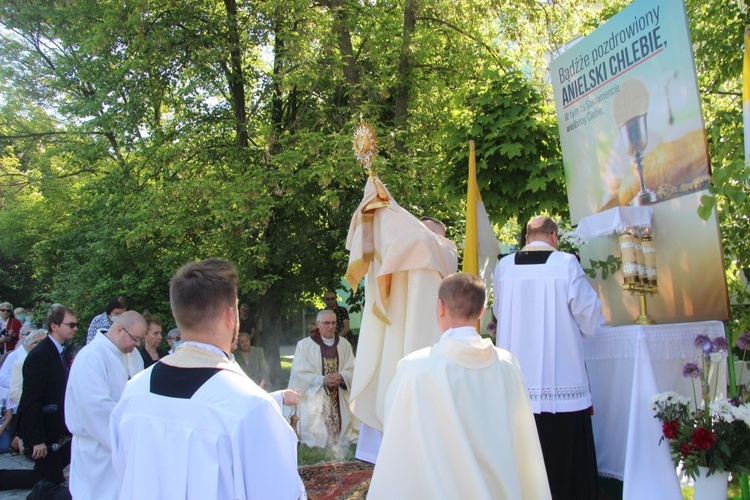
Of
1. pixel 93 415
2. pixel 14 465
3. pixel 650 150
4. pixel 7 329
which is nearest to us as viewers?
pixel 93 415

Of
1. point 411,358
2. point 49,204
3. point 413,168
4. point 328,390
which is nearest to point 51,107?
point 49,204

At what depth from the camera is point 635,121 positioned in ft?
19.3

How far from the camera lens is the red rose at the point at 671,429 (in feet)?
14.4

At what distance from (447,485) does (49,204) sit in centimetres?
1769

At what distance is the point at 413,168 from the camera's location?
10336 millimetres

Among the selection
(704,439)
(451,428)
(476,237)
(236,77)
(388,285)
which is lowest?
(704,439)

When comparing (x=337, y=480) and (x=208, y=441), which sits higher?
(x=208, y=441)

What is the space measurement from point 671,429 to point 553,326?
3.96 feet

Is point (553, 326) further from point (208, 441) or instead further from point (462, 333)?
point (208, 441)

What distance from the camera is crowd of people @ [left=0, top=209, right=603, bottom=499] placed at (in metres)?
2.50

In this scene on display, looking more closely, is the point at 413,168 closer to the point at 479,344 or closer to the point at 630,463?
the point at 630,463

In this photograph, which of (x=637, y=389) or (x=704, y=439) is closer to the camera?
(x=704, y=439)

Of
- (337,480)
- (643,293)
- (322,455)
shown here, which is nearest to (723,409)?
(643,293)

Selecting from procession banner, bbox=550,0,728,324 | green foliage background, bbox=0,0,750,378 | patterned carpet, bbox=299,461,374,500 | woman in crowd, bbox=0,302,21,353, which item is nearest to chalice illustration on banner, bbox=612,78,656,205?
procession banner, bbox=550,0,728,324
